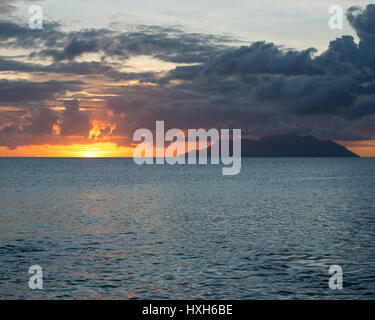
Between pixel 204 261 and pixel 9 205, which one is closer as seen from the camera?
pixel 204 261

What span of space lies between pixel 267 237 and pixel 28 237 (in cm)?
2276

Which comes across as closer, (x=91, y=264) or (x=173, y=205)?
(x=91, y=264)

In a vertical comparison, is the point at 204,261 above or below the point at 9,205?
below

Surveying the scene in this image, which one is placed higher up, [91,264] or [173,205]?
[173,205]

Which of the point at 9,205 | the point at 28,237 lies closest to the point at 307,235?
the point at 28,237

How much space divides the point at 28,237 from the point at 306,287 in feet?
89.8

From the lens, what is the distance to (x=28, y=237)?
133 ft

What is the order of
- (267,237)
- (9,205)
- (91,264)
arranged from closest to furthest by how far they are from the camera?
(91,264) < (267,237) < (9,205)

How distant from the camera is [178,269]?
28.0m
